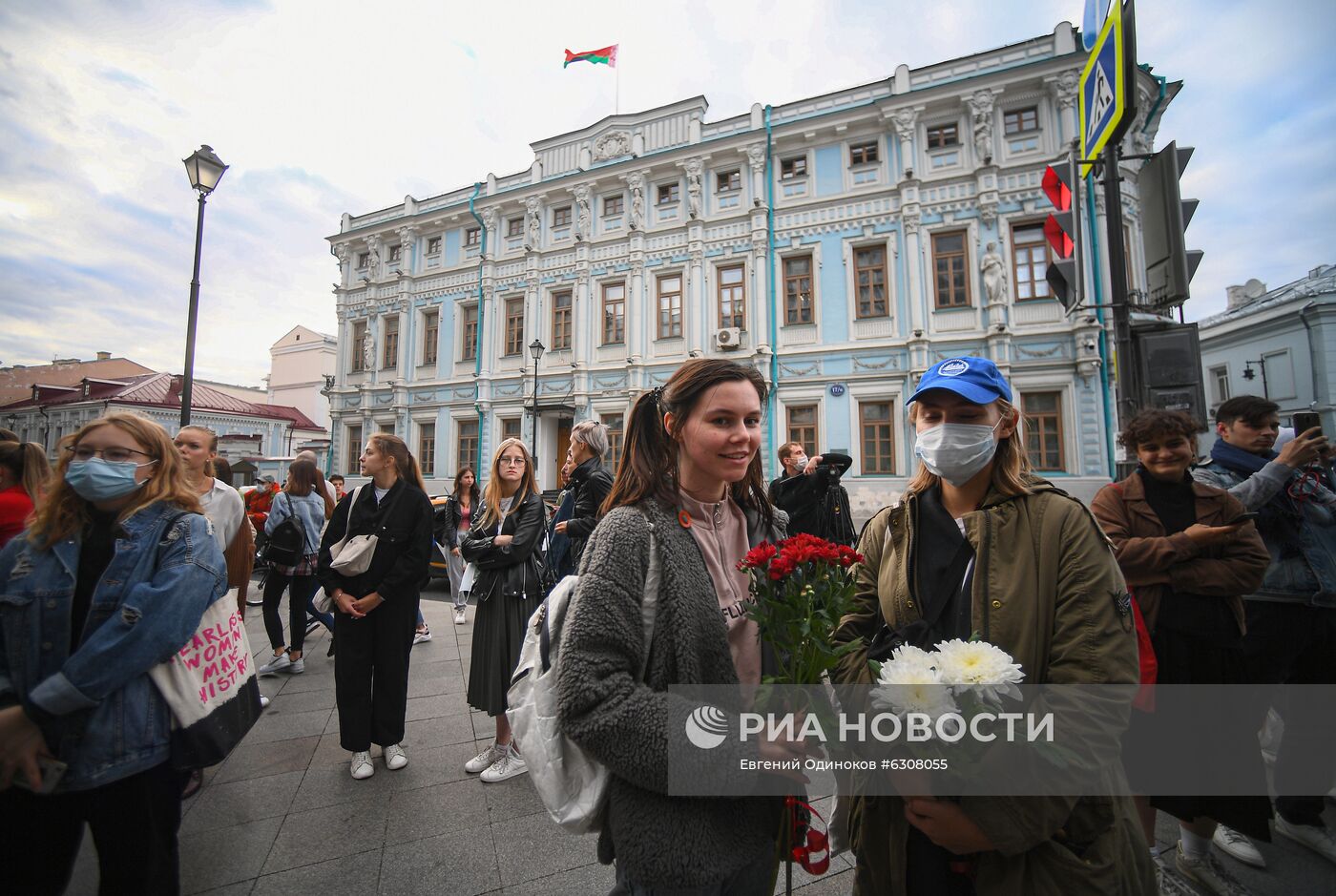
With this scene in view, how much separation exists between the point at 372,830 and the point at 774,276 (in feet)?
53.0

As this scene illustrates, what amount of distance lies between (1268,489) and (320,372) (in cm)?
4333

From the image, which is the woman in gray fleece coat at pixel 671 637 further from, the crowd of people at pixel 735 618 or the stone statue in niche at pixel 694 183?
the stone statue in niche at pixel 694 183

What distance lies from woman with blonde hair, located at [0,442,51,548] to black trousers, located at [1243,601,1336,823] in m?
6.57

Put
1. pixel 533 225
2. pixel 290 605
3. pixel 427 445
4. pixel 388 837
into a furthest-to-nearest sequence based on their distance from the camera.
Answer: pixel 427 445
pixel 533 225
pixel 290 605
pixel 388 837

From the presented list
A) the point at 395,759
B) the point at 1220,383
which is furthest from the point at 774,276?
the point at 1220,383

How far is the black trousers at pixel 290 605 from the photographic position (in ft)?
17.2

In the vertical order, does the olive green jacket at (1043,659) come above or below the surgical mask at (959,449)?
below

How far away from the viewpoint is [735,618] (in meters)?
1.53

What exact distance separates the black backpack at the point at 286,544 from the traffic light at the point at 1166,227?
7.87 meters

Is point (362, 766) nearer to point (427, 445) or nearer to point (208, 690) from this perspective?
point (208, 690)

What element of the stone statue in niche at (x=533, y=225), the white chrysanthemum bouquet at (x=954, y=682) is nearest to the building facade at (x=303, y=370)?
the stone statue in niche at (x=533, y=225)

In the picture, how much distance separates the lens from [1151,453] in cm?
280

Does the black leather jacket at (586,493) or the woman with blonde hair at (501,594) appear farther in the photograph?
the black leather jacket at (586,493)

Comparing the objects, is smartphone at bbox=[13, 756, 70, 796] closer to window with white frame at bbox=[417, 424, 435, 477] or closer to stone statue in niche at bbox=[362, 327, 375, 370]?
window with white frame at bbox=[417, 424, 435, 477]
